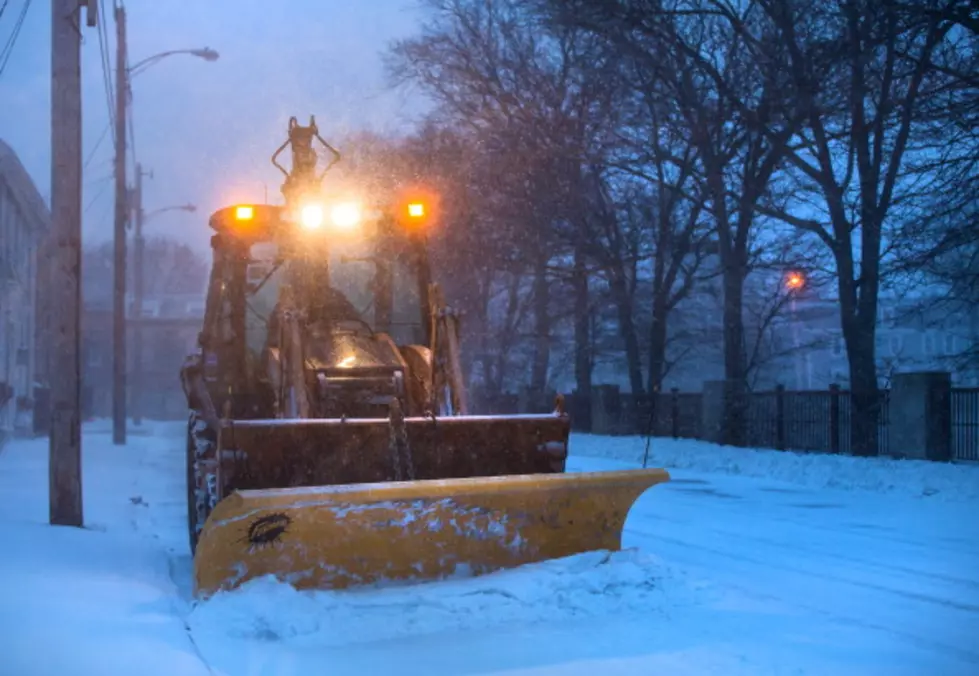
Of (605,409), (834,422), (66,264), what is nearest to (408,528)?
(66,264)

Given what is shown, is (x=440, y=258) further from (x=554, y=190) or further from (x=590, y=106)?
(x=590, y=106)

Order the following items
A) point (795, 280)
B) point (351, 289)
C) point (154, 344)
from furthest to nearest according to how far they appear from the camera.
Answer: point (154, 344) < point (795, 280) < point (351, 289)

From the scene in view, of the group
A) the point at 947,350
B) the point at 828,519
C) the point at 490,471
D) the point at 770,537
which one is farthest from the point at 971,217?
the point at 947,350

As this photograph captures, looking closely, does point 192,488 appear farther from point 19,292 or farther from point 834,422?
point 19,292

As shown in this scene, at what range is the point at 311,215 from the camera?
28.7 ft

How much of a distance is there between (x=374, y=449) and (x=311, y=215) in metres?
2.21

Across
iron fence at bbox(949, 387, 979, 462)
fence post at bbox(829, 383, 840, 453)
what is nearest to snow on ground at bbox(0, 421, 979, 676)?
iron fence at bbox(949, 387, 979, 462)

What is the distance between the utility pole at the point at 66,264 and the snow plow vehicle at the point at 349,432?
5.51 feet

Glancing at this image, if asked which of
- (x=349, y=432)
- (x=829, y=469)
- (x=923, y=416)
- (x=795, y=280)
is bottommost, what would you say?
(x=829, y=469)

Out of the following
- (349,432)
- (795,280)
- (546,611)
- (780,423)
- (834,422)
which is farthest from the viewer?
(795,280)

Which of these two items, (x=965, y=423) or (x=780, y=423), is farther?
(x=780, y=423)

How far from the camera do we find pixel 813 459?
58.3ft

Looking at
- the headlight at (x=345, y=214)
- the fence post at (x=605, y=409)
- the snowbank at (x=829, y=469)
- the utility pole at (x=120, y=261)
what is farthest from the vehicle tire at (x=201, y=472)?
the fence post at (x=605, y=409)

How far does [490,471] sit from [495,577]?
1.16m
